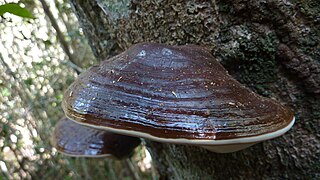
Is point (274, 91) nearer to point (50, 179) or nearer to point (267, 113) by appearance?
point (267, 113)

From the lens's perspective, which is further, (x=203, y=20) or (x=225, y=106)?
(x=203, y=20)

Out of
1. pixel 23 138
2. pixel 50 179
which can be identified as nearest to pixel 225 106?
pixel 23 138

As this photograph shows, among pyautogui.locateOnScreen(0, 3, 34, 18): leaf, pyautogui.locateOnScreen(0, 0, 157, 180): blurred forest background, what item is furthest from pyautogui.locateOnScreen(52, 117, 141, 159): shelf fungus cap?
pyautogui.locateOnScreen(0, 0, 157, 180): blurred forest background

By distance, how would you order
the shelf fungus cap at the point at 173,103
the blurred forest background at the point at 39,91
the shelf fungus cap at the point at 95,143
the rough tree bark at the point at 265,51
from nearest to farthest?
the shelf fungus cap at the point at 173,103
the rough tree bark at the point at 265,51
the shelf fungus cap at the point at 95,143
the blurred forest background at the point at 39,91

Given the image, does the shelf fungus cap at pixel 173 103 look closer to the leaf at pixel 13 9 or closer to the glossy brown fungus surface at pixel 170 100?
the glossy brown fungus surface at pixel 170 100

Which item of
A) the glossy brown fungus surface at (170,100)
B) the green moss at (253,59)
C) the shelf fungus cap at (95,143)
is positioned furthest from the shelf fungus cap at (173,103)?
the shelf fungus cap at (95,143)
